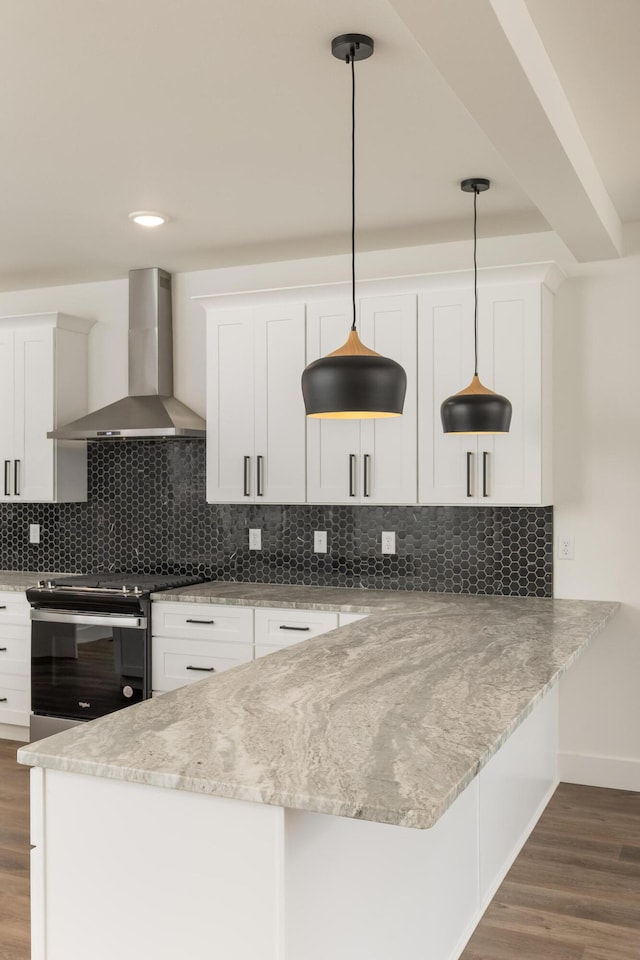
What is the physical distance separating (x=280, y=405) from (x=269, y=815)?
127 inches

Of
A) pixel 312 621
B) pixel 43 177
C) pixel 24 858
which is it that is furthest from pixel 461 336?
pixel 24 858

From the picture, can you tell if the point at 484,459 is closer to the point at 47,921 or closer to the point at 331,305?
the point at 331,305

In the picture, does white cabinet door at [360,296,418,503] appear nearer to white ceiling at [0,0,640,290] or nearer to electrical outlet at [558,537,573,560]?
white ceiling at [0,0,640,290]

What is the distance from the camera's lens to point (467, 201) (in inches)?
158

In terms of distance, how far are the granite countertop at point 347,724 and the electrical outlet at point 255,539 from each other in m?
1.76

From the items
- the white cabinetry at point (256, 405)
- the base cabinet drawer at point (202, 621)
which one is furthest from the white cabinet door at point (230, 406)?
the base cabinet drawer at point (202, 621)

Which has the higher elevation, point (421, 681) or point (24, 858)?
point (421, 681)

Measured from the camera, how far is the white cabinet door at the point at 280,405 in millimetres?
4684

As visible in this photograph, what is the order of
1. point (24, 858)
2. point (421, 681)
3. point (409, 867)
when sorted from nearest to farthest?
point (409, 867), point (421, 681), point (24, 858)

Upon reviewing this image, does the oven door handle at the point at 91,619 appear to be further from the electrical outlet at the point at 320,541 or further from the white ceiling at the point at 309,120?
the white ceiling at the point at 309,120

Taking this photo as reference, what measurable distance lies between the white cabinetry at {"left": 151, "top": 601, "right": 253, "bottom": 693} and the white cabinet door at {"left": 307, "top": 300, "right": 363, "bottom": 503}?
77 centimetres

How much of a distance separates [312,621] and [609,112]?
256 cm

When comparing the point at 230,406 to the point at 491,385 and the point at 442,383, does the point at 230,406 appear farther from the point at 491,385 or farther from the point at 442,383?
the point at 491,385

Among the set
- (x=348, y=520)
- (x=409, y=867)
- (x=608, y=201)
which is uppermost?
(x=608, y=201)
